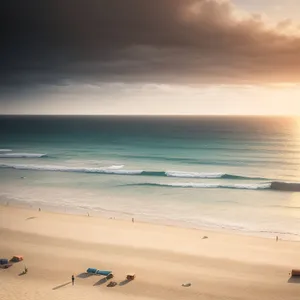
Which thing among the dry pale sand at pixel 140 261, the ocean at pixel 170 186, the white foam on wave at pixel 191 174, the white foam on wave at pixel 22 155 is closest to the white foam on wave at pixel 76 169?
the ocean at pixel 170 186

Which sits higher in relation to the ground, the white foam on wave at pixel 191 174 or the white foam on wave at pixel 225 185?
the white foam on wave at pixel 191 174

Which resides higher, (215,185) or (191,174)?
(191,174)

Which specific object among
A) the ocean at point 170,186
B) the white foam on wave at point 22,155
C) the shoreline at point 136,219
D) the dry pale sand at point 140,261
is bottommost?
the dry pale sand at point 140,261

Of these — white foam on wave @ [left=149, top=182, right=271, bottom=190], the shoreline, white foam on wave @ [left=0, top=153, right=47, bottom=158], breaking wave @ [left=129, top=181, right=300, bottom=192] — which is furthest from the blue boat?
white foam on wave @ [left=0, top=153, right=47, bottom=158]

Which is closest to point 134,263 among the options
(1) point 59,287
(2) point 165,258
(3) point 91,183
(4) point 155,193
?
(2) point 165,258

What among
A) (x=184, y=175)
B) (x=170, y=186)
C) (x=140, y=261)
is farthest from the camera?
(x=184, y=175)

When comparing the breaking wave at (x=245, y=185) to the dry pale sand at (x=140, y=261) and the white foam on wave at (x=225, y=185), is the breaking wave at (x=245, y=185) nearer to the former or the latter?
the white foam on wave at (x=225, y=185)

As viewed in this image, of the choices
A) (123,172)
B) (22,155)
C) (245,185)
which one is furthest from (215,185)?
(22,155)

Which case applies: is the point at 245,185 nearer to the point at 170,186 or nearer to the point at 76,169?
the point at 170,186

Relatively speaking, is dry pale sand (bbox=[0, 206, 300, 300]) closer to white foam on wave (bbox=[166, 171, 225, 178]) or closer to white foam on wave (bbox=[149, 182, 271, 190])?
white foam on wave (bbox=[149, 182, 271, 190])
